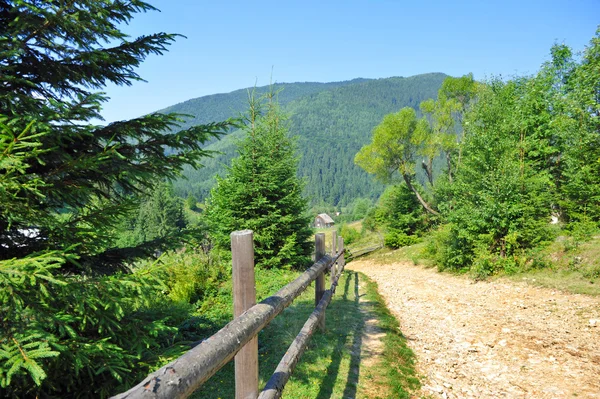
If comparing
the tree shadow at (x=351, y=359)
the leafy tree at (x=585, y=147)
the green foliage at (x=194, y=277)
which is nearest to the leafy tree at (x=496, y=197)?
the leafy tree at (x=585, y=147)

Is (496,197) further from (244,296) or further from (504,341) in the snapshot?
(244,296)

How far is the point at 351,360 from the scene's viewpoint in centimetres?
549

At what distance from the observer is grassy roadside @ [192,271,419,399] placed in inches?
178

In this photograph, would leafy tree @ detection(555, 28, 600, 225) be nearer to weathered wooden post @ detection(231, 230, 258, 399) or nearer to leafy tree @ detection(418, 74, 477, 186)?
leafy tree @ detection(418, 74, 477, 186)

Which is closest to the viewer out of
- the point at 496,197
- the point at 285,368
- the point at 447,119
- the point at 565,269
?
the point at 285,368

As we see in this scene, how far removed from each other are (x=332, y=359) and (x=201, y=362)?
4212mm

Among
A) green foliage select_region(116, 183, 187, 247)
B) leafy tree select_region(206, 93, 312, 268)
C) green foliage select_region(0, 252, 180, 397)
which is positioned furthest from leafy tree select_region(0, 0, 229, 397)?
green foliage select_region(116, 183, 187, 247)

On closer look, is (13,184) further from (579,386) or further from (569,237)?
(569,237)

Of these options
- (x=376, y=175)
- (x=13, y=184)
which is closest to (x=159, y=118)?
(x=13, y=184)

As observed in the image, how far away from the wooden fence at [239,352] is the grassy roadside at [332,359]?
1.03m

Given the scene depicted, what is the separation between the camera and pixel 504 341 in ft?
21.8

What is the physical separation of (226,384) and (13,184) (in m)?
3.80

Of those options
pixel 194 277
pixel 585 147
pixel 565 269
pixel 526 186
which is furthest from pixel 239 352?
pixel 585 147

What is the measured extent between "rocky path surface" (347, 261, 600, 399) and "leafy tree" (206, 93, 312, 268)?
Answer: 4.34 m
